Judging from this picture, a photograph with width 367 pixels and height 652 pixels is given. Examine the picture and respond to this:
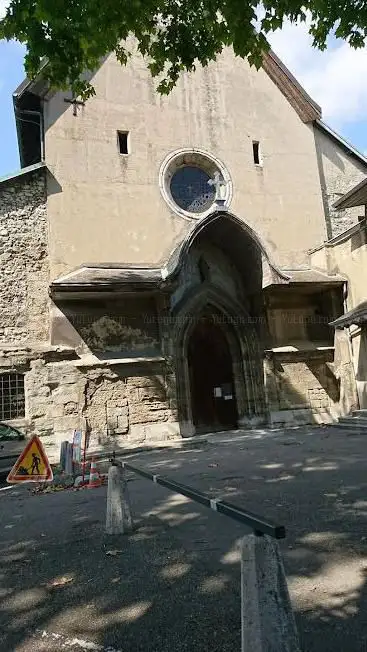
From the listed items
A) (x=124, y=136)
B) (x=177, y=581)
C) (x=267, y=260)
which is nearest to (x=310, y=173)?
(x=267, y=260)

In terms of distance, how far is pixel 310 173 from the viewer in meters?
17.8

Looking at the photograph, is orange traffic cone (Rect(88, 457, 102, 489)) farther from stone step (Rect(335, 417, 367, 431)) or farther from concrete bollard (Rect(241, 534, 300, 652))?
stone step (Rect(335, 417, 367, 431))

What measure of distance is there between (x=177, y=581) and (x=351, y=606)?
4.11 feet

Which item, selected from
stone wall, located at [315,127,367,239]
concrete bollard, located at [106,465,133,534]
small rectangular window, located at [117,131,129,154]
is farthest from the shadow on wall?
stone wall, located at [315,127,367,239]

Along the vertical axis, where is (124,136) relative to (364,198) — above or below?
above

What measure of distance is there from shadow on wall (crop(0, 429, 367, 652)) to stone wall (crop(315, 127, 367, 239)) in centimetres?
1216

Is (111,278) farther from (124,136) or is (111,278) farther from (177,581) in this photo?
(177,581)

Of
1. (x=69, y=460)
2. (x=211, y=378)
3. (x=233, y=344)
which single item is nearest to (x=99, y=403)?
(x=69, y=460)

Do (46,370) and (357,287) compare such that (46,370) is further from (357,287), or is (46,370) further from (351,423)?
(357,287)

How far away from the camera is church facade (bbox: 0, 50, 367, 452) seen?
43.3ft

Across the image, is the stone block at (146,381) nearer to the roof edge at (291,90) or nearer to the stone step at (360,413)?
the stone step at (360,413)

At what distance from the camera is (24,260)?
13.5 metres

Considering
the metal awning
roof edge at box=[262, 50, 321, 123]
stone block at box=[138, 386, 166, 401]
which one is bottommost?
stone block at box=[138, 386, 166, 401]

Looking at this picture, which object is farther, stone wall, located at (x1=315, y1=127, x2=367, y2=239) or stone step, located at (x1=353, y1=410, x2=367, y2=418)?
stone wall, located at (x1=315, y1=127, x2=367, y2=239)
